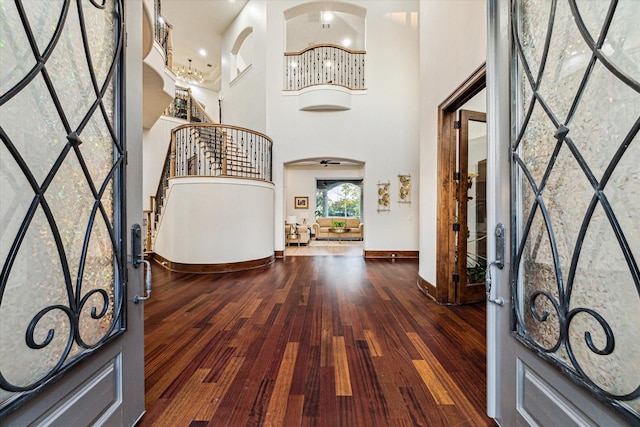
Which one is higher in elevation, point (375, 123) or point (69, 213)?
point (375, 123)

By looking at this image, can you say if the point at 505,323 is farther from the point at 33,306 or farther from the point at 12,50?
the point at 12,50

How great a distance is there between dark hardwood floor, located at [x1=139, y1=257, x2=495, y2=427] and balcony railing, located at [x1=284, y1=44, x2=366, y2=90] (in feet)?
17.9

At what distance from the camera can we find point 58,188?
0.81 m

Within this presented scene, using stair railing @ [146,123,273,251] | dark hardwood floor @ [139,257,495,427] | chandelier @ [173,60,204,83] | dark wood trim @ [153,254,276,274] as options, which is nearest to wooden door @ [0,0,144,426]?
dark hardwood floor @ [139,257,495,427]

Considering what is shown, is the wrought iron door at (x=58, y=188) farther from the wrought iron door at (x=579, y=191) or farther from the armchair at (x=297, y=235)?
the armchair at (x=297, y=235)

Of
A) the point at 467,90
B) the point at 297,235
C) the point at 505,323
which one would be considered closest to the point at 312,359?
the point at 505,323

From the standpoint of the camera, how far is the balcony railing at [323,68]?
6.42 metres

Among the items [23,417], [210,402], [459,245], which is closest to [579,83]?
[23,417]

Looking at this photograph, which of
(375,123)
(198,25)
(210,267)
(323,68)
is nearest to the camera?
(210,267)

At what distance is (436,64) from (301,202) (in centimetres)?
876

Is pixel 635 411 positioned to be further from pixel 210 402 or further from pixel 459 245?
pixel 459 245

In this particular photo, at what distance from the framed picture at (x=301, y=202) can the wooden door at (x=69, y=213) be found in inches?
403

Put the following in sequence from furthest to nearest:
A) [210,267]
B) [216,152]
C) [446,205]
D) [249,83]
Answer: [249,83], [216,152], [210,267], [446,205]

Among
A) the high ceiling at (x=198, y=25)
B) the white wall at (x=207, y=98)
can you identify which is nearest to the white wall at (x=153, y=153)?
the high ceiling at (x=198, y=25)
